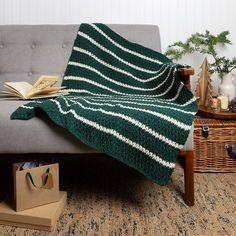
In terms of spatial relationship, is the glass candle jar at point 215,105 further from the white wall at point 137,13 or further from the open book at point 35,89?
the open book at point 35,89

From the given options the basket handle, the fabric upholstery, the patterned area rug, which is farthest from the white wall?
the patterned area rug

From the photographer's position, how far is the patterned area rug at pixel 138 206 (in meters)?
1.16

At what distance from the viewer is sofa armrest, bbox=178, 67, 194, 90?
1318 mm

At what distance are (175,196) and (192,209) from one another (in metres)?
0.13

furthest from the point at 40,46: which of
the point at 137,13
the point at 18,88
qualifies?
the point at 137,13

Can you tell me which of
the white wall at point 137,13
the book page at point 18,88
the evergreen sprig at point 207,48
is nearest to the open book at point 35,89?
the book page at point 18,88

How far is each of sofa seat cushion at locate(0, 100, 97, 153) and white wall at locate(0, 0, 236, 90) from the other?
1.06m

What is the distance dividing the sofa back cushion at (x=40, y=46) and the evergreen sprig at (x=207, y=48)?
7.9 inches

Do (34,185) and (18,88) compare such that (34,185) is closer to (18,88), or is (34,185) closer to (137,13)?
(18,88)

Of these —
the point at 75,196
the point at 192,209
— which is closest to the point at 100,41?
the point at 75,196

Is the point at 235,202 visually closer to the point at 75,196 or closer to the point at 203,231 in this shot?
the point at 203,231

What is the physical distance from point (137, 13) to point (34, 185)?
1.32 metres

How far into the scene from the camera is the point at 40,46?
1832mm

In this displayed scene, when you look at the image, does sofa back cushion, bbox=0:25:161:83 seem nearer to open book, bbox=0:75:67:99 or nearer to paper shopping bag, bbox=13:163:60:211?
open book, bbox=0:75:67:99
